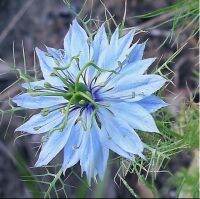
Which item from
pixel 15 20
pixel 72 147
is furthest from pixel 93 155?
pixel 15 20

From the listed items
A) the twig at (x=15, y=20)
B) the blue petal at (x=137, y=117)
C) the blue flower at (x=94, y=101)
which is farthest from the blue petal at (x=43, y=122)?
the twig at (x=15, y=20)

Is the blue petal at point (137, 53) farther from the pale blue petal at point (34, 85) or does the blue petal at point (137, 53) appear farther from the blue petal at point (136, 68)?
the pale blue petal at point (34, 85)

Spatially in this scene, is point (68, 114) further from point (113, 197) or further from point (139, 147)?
point (113, 197)

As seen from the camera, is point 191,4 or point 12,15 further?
point 12,15

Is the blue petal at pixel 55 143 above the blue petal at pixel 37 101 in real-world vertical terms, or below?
below

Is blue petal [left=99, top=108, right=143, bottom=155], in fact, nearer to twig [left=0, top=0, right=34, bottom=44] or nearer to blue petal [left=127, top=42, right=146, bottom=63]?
blue petal [left=127, top=42, right=146, bottom=63]

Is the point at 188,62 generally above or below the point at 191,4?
below

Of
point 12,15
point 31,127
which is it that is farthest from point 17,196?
point 31,127
